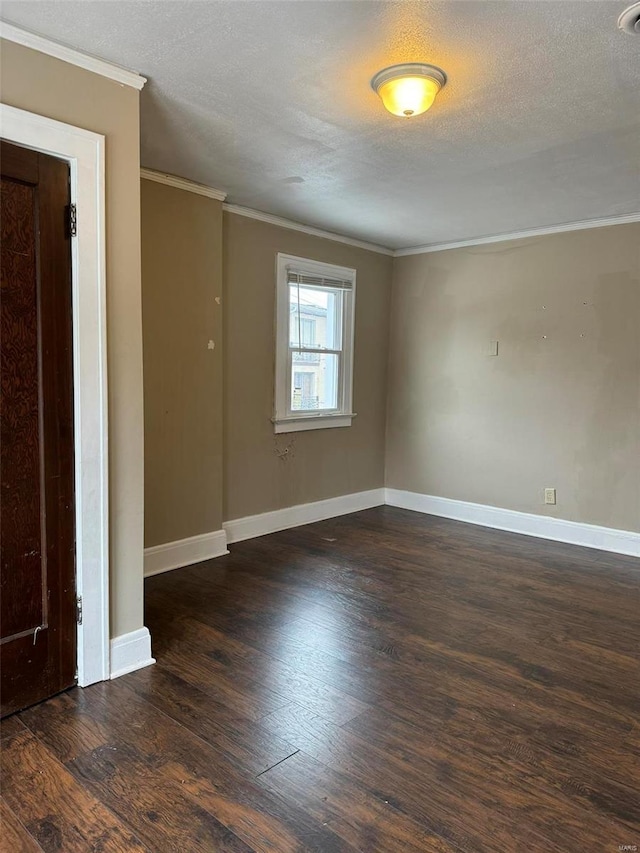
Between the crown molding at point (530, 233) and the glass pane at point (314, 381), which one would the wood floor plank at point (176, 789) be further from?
the crown molding at point (530, 233)

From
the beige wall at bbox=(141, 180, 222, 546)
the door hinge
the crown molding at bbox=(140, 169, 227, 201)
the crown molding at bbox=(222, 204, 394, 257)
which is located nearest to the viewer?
the door hinge

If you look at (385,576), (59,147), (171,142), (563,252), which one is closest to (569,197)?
(563,252)

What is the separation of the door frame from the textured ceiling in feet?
1.22

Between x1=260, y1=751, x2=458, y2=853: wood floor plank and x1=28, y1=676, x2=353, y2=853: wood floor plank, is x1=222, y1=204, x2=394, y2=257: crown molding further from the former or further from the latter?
x1=260, y1=751, x2=458, y2=853: wood floor plank

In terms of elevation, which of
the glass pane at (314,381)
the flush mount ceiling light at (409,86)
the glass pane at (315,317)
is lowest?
the glass pane at (314,381)

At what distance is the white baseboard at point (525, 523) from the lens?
429cm

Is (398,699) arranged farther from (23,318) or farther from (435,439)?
(435,439)

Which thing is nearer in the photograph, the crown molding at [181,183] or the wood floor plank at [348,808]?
the wood floor plank at [348,808]

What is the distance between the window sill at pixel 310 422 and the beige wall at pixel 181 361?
70 centimetres

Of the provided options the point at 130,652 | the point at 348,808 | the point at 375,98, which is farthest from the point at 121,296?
the point at 348,808

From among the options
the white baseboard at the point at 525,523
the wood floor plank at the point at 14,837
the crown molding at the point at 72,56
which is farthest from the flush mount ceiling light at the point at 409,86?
the white baseboard at the point at 525,523

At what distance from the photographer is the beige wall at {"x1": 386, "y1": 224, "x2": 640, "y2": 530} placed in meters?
4.24

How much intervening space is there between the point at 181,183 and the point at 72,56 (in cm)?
145

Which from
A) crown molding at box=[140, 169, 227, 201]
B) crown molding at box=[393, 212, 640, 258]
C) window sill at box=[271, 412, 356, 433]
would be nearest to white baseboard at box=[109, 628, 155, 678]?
window sill at box=[271, 412, 356, 433]
